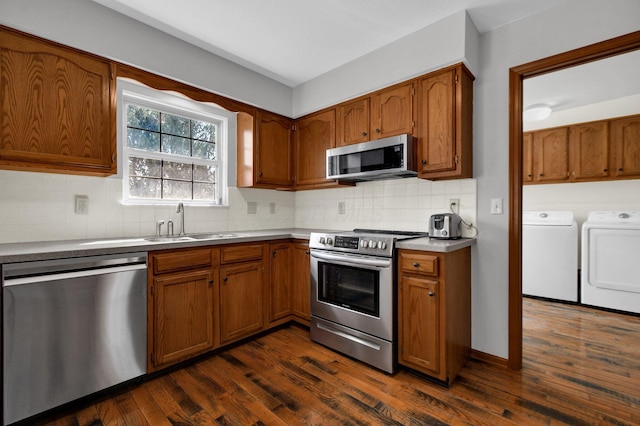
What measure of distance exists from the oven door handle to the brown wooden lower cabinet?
113mm

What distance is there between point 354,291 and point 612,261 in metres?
3.26

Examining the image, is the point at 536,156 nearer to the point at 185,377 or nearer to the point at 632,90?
the point at 632,90

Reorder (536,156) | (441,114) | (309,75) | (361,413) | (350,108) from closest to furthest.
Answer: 1. (361,413)
2. (441,114)
3. (350,108)
4. (309,75)
5. (536,156)

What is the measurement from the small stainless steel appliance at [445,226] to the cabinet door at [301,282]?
44.7 inches

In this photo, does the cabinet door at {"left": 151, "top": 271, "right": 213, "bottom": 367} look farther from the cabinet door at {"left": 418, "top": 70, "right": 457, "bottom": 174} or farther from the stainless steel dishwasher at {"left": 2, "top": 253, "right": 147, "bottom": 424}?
the cabinet door at {"left": 418, "top": 70, "right": 457, "bottom": 174}

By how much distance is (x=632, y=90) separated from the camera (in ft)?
10.8

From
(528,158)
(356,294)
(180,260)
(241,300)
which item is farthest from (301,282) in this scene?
(528,158)

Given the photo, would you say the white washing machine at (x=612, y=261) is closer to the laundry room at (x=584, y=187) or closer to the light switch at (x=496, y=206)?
the laundry room at (x=584, y=187)

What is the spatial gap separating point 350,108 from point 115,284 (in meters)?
2.36

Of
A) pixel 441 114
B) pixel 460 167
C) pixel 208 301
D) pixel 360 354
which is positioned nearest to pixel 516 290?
pixel 460 167

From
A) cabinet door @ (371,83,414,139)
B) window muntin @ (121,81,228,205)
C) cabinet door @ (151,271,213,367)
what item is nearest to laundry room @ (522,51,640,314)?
cabinet door @ (371,83,414,139)

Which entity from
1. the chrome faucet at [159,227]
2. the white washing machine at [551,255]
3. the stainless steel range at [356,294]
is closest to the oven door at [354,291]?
the stainless steel range at [356,294]

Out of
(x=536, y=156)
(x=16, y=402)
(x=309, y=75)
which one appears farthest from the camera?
(x=536, y=156)

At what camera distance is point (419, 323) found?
205 cm
